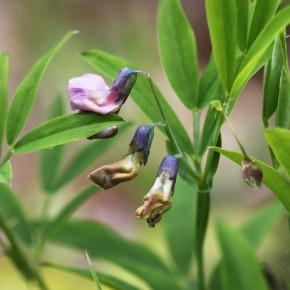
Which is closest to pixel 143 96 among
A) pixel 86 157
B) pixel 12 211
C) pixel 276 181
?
pixel 276 181

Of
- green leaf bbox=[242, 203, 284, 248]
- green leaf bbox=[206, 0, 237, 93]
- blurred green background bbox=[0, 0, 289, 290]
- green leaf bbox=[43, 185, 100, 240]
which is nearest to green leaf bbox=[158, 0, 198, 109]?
green leaf bbox=[206, 0, 237, 93]

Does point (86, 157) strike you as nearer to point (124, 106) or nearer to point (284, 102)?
point (284, 102)

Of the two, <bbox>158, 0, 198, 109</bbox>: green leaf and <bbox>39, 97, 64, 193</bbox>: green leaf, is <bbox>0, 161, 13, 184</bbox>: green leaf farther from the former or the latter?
<bbox>39, 97, 64, 193</bbox>: green leaf

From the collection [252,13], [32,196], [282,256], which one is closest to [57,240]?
[252,13]

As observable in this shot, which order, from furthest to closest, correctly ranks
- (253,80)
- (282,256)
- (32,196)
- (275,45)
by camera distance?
(253,80) < (32,196) < (282,256) < (275,45)

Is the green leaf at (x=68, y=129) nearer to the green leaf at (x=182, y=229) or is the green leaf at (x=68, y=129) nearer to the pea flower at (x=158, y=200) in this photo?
the pea flower at (x=158, y=200)

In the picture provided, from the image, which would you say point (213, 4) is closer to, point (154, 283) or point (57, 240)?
point (154, 283)
